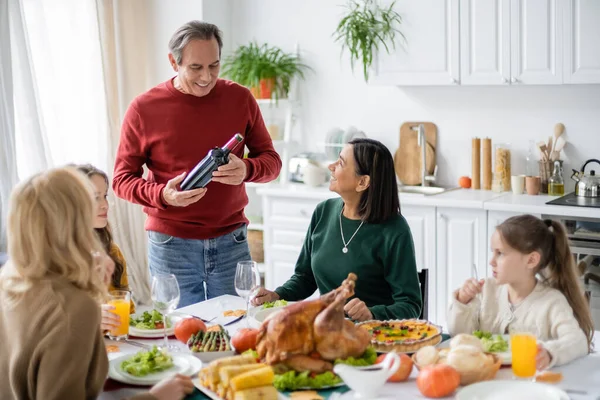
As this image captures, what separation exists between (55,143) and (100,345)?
117 inches

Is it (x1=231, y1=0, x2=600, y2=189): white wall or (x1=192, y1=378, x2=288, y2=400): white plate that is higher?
(x1=231, y1=0, x2=600, y2=189): white wall

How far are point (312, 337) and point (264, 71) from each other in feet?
10.5

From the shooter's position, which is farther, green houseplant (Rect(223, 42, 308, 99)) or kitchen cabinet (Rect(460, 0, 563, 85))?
green houseplant (Rect(223, 42, 308, 99))

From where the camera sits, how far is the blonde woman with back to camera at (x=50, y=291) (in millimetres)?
1650

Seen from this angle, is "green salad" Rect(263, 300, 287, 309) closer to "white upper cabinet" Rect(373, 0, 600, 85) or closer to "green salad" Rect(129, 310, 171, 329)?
"green salad" Rect(129, 310, 171, 329)

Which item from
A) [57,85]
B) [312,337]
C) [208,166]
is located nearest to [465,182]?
[208,166]

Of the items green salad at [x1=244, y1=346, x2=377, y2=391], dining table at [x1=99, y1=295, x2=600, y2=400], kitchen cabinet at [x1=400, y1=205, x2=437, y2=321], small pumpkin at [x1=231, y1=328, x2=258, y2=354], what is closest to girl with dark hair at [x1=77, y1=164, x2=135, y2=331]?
dining table at [x1=99, y1=295, x2=600, y2=400]

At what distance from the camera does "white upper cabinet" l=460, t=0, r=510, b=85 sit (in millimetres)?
4102

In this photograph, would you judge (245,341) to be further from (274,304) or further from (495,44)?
(495,44)

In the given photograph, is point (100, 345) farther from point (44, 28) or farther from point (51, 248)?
point (44, 28)

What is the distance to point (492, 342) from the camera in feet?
6.59

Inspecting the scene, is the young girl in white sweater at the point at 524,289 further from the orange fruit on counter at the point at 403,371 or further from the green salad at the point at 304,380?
the green salad at the point at 304,380

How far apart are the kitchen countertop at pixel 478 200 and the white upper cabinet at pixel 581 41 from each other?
0.62m

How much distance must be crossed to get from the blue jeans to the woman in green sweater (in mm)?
372
